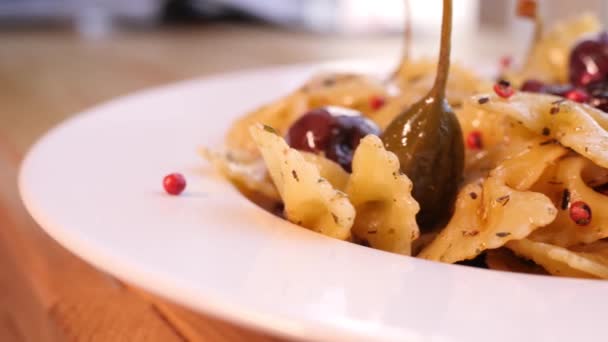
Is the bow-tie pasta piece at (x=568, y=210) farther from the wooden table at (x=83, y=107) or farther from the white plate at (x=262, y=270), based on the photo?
the wooden table at (x=83, y=107)

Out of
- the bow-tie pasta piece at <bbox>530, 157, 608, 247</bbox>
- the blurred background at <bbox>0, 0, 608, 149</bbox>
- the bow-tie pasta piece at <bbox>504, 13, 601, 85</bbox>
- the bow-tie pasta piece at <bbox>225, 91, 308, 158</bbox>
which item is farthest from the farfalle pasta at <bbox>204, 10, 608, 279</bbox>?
the blurred background at <bbox>0, 0, 608, 149</bbox>

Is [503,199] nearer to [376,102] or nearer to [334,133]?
[334,133]

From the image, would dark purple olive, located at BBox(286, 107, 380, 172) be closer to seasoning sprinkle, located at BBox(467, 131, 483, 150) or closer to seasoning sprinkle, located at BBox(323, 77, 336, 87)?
seasoning sprinkle, located at BBox(467, 131, 483, 150)

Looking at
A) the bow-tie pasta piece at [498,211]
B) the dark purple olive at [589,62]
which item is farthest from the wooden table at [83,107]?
the dark purple olive at [589,62]

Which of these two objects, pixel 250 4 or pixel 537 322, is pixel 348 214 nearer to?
pixel 537 322

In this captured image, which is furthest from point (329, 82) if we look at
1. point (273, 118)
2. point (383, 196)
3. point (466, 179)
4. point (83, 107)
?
point (83, 107)

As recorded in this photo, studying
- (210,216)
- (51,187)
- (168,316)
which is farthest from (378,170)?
(51,187)
